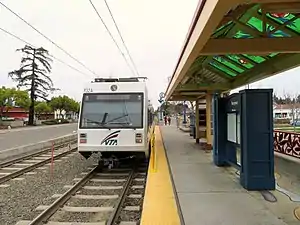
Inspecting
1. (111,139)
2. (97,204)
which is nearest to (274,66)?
(111,139)

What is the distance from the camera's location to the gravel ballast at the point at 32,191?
790 centimetres

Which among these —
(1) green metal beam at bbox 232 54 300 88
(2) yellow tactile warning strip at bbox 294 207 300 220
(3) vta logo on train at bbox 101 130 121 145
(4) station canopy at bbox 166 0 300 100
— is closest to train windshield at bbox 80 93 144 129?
(3) vta logo on train at bbox 101 130 121 145

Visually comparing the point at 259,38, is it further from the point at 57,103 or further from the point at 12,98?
the point at 57,103

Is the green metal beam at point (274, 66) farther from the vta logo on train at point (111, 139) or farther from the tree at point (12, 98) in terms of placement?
the tree at point (12, 98)

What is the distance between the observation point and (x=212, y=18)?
4.34 m

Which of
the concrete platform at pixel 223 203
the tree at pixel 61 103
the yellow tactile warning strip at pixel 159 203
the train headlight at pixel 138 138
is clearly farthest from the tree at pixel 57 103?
the yellow tactile warning strip at pixel 159 203

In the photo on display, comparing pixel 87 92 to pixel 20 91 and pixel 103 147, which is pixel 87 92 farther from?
pixel 20 91

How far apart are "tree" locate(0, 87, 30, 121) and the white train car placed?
55.1m

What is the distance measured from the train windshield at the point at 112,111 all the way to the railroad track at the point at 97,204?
174 centimetres

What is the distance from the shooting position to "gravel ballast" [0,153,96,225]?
7897 mm

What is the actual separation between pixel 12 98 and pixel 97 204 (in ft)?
208

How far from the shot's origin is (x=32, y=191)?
1026cm

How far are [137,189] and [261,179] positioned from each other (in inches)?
134

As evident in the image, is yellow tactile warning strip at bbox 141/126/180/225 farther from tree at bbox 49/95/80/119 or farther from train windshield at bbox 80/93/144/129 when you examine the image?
tree at bbox 49/95/80/119
